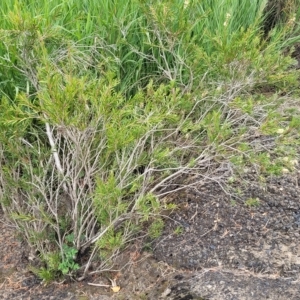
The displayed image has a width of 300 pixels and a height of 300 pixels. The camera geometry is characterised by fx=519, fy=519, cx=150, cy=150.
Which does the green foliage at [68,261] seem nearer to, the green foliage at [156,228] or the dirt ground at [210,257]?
the dirt ground at [210,257]

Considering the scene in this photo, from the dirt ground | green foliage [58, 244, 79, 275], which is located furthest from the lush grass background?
the dirt ground

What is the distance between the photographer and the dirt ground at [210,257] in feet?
7.43

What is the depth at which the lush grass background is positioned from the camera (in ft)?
6.57

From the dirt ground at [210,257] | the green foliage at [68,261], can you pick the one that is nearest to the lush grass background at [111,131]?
the green foliage at [68,261]

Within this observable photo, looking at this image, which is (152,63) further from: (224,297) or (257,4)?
(224,297)

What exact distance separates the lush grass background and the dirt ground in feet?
0.38

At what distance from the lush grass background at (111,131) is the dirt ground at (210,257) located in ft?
0.38

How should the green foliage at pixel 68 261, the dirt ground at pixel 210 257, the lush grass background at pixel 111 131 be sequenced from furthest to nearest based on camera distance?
the green foliage at pixel 68 261 → the dirt ground at pixel 210 257 → the lush grass background at pixel 111 131

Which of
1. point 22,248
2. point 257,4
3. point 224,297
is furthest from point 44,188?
point 257,4

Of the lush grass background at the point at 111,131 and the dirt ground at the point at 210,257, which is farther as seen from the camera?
the dirt ground at the point at 210,257

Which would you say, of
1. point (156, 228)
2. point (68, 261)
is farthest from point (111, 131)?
point (68, 261)

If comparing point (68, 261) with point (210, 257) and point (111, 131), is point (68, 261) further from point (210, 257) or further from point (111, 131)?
point (111, 131)

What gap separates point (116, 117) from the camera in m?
1.97

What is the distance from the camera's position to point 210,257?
2430 millimetres
